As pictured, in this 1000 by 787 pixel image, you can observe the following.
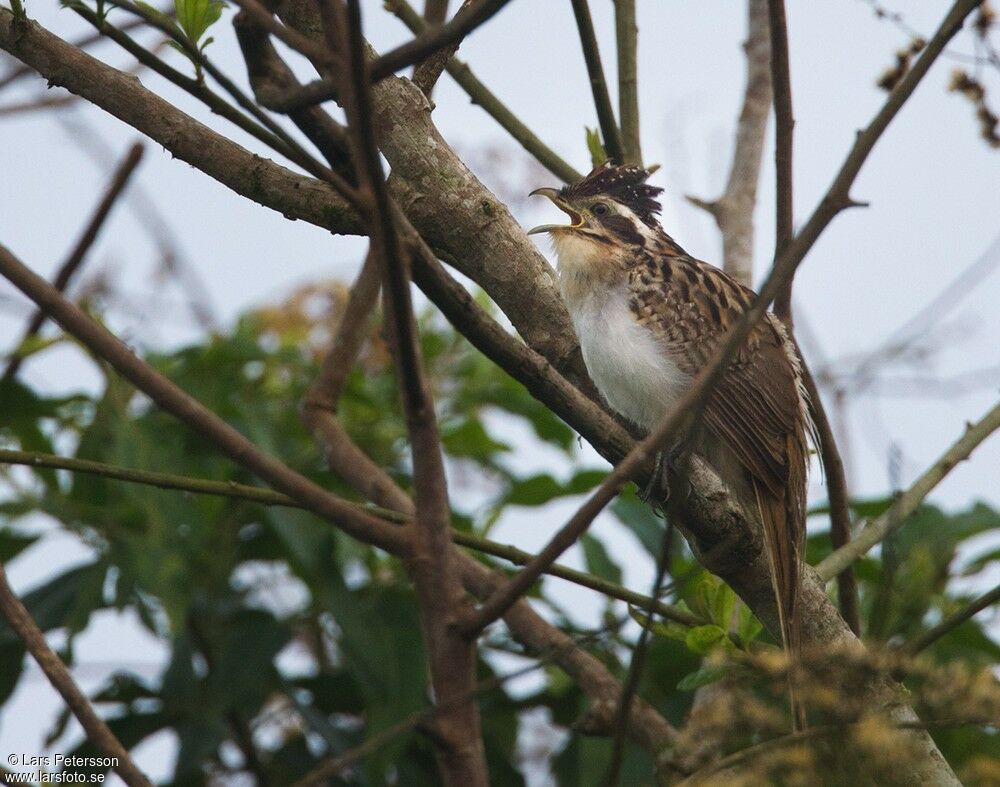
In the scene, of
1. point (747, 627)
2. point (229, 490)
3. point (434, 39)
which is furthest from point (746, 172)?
→ point (434, 39)

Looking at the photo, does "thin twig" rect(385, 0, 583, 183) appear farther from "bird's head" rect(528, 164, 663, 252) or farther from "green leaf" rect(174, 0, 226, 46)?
"green leaf" rect(174, 0, 226, 46)

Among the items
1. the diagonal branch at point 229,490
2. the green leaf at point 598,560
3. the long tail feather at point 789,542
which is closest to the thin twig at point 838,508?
the long tail feather at point 789,542

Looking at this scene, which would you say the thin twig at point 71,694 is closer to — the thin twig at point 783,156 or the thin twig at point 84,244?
the thin twig at point 783,156

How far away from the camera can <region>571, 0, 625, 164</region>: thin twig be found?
174 inches

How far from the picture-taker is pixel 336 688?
4.88 metres

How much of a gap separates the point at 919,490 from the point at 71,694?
8.34 feet

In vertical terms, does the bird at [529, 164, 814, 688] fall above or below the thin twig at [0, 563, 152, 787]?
above

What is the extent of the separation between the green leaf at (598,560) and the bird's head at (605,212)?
1.15 metres

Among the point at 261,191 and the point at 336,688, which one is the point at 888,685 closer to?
the point at 261,191

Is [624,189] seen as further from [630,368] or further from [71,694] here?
[71,694]

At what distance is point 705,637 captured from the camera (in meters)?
3.37

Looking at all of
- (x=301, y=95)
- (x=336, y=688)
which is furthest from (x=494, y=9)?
(x=336, y=688)

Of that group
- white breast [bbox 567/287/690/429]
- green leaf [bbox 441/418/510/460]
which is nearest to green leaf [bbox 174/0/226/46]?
white breast [bbox 567/287/690/429]

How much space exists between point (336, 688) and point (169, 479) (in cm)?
218
